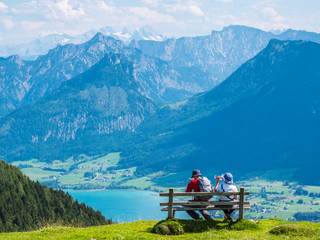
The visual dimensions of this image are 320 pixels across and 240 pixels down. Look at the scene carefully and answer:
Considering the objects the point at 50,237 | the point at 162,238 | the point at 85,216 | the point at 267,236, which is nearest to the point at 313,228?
the point at 267,236

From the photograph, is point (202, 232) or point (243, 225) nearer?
point (202, 232)

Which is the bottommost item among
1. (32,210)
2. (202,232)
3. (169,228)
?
(202,232)

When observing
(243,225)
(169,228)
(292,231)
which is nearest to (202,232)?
(169,228)

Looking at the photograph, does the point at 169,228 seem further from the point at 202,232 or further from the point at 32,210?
the point at 32,210

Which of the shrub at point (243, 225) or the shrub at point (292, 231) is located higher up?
the shrub at point (243, 225)

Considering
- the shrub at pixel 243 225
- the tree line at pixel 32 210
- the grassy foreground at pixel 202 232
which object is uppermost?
the tree line at pixel 32 210

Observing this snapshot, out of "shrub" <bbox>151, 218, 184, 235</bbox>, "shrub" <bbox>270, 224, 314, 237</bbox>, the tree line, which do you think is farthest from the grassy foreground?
the tree line

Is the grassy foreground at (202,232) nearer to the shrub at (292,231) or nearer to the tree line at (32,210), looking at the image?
the shrub at (292,231)

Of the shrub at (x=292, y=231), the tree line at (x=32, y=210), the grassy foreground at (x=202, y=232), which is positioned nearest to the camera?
the grassy foreground at (x=202, y=232)

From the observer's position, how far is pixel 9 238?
3747 cm

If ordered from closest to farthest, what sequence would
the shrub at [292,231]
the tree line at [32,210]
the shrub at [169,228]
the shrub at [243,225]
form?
the shrub at [292,231], the shrub at [169,228], the shrub at [243,225], the tree line at [32,210]

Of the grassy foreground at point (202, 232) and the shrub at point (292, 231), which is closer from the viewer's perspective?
the grassy foreground at point (202, 232)

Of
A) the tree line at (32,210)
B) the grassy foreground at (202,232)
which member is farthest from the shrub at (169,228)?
the tree line at (32,210)

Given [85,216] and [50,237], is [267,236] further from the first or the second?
[85,216]
